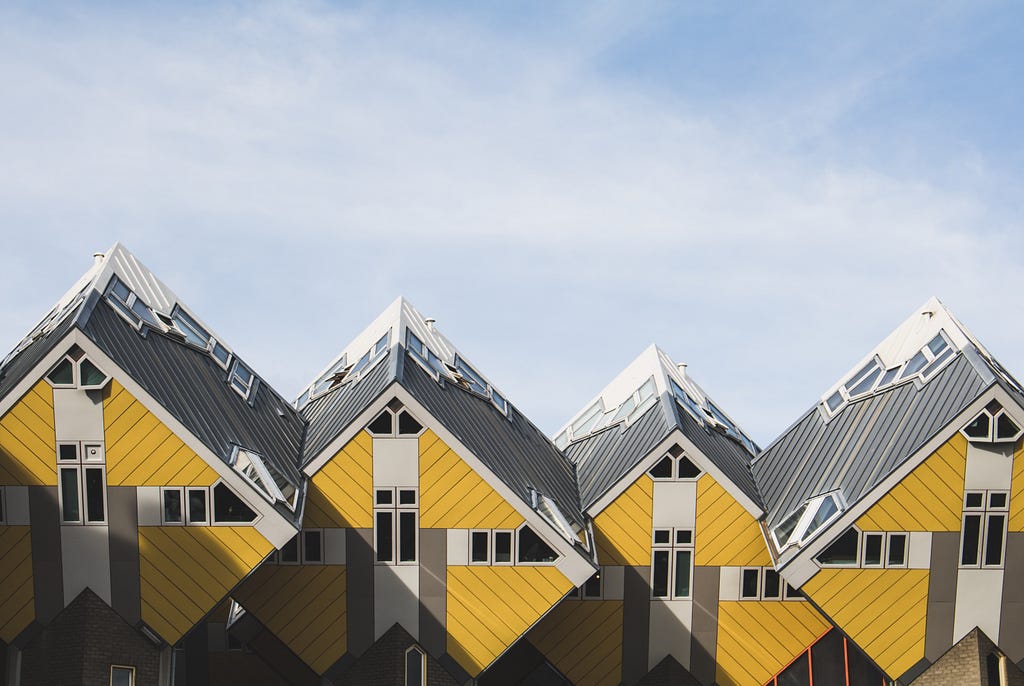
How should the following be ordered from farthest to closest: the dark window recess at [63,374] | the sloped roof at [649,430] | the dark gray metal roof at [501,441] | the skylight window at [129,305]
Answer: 1. the sloped roof at [649,430]
2. the dark gray metal roof at [501,441]
3. the skylight window at [129,305]
4. the dark window recess at [63,374]

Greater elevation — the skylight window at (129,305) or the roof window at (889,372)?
the skylight window at (129,305)

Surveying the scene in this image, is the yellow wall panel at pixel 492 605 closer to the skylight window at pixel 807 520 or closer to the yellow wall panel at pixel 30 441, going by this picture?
the skylight window at pixel 807 520

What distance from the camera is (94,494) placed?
2905 centimetres

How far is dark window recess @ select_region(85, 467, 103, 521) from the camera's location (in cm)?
2900

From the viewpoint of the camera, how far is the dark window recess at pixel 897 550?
102ft

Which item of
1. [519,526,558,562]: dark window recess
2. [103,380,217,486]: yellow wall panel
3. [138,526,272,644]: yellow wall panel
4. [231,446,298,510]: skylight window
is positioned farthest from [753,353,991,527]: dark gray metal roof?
[103,380,217,486]: yellow wall panel

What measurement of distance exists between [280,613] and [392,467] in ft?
18.1

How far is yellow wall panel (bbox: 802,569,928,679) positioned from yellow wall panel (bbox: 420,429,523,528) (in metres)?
9.47

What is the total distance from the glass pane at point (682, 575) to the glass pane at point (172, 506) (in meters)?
15.6

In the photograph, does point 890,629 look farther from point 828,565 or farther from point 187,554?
point 187,554

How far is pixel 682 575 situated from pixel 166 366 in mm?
17419

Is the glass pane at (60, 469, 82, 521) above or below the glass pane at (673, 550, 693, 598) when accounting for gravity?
above

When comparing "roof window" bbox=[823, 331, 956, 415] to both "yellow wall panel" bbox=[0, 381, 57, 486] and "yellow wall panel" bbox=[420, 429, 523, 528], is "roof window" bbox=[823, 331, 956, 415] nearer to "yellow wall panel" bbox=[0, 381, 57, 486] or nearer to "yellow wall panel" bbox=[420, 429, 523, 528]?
"yellow wall panel" bbox=[420, 429, 523, 528]

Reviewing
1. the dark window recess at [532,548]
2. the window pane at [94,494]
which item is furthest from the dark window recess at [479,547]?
the window pane at [94,494]
